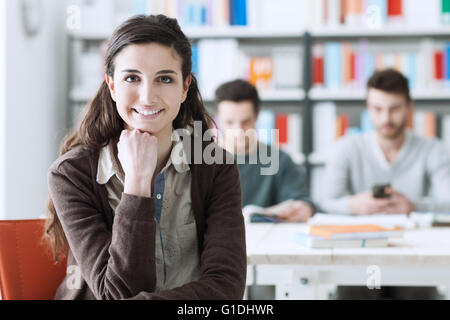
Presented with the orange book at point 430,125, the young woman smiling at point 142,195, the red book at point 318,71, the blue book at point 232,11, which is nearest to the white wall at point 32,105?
the blue book at point 232,11

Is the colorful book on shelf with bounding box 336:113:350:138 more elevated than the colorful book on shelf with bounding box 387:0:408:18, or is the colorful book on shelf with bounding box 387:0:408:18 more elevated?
the colorful book on shelf with bounding box 387:0:408:18

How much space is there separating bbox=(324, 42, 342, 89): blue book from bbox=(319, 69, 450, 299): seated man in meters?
0.61

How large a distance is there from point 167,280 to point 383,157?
1.74 metres

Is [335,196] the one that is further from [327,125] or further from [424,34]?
[424,34]

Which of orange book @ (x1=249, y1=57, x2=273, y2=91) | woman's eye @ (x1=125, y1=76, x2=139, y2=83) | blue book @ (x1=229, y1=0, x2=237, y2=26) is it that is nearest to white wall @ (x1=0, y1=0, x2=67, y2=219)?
blue book @ (x1=229, y1=0, x2=237, y2=26)

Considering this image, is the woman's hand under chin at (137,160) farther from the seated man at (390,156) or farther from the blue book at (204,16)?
the blue book at (204,16)

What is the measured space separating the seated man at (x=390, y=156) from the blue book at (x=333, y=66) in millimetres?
611

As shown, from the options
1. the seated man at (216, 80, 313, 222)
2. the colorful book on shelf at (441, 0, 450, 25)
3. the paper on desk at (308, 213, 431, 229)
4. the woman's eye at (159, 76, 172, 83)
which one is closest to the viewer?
the woman's eye at (159, 76, 172, 83)

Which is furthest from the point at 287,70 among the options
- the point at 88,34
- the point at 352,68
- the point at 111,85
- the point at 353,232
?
the point at 111,85

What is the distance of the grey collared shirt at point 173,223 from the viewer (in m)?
1.07

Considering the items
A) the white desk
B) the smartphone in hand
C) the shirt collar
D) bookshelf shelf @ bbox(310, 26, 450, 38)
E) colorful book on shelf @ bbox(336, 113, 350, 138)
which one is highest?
bookshelf shelf @ bbox(310, 26, 450, 38)

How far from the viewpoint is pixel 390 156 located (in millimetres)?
2584

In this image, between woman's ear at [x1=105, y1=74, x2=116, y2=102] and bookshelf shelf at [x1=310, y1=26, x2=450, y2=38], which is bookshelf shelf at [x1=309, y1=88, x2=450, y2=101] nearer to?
bookshelf shelf at [x1=310, y1=26, x2=450, y2=38]

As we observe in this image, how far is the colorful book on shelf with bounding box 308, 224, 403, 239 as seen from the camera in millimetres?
1307
